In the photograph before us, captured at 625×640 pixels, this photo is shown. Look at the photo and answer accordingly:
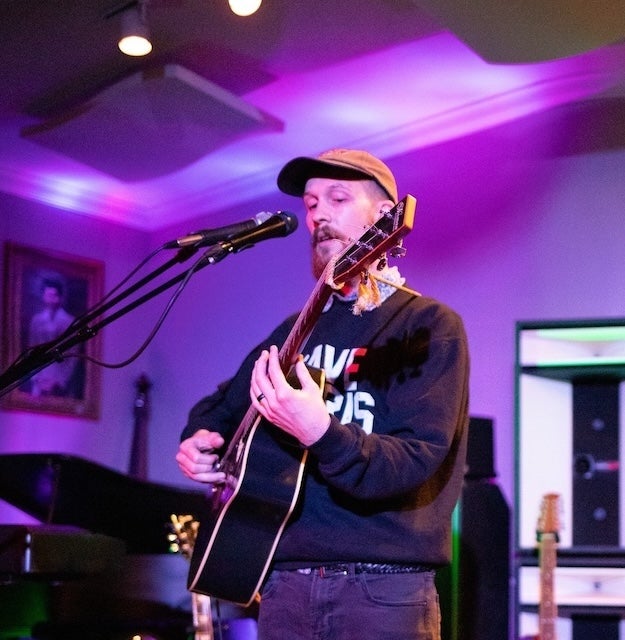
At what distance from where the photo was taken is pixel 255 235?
216 cm

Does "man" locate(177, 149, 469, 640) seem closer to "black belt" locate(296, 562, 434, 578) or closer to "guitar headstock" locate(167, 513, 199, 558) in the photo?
"black belt" locate(296, 562, 434, 578)

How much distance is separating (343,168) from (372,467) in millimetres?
835

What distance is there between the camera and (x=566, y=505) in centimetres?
384

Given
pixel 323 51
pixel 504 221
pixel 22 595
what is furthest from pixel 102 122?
pixel 22 595

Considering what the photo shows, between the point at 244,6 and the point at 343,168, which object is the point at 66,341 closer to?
the point at 343,168

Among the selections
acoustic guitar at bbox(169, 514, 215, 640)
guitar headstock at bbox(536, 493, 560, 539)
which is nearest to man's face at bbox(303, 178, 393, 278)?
acoustic guitar at bbox(169, 514, 215, 640)


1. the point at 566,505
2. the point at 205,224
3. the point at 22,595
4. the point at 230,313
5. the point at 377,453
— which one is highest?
the point at 205,224

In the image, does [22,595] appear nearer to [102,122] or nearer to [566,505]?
[566,505]

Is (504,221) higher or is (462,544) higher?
(504,221)

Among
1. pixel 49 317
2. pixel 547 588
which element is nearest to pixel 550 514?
pixel 547 588

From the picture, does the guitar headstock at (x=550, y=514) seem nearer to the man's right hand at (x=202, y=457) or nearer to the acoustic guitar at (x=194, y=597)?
the acoustic guitar at (x=194, y=597)

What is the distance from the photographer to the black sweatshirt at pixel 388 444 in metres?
1.81

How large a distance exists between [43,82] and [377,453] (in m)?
3.41

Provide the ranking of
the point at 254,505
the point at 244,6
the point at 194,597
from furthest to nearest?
the point at 244,6 → the point at 194,597 → the point at 254,505
